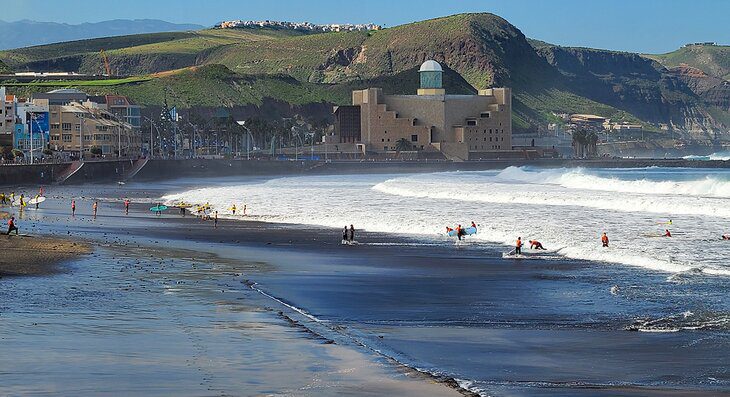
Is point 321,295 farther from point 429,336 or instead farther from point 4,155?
point 4,155

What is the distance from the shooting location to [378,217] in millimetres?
61500

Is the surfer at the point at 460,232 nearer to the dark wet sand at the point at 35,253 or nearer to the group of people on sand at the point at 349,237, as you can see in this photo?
the group of people on sand at the point at 349,237

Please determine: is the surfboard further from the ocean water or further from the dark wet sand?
the dark wet sand

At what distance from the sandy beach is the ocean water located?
345 centimetres

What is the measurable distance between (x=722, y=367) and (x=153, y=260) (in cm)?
2193

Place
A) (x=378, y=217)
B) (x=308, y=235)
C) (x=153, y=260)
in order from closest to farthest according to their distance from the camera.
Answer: (x=153, y=260) < (x=308, y=235) < (x=378, y=217)

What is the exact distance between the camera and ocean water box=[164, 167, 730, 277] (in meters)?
41.0

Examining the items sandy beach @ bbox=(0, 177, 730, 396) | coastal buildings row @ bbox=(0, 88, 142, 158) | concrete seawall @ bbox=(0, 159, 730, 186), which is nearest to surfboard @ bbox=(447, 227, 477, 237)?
sandy beach @ bbox=(0, 177, 730, 396)

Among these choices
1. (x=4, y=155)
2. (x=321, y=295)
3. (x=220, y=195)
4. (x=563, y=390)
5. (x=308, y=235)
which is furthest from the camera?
(x=4, y=155)

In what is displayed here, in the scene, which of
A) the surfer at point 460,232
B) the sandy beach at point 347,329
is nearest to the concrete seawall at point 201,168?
the surfer at point 460,232

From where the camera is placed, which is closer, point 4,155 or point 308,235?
point 308,235

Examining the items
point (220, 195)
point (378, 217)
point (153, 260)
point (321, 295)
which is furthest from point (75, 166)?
point (321, 295)

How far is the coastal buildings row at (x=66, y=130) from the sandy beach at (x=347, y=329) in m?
112

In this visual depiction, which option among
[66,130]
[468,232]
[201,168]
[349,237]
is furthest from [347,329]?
[66,130]
